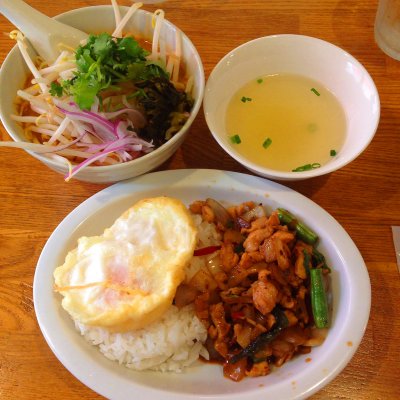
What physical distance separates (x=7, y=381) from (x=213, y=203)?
1.03m

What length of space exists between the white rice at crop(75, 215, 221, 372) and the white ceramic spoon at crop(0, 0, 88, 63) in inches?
45.1

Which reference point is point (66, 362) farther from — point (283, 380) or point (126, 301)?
point (283, 380)

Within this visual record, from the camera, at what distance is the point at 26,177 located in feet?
6.64

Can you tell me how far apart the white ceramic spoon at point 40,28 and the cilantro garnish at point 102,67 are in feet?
0.67

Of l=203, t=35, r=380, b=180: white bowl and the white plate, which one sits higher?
l=203, t=35, r=380, b=180: white bowl

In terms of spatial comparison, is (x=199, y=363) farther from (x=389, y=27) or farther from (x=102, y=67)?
(x=389, y=27)

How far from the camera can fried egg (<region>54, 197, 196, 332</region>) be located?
1501mm

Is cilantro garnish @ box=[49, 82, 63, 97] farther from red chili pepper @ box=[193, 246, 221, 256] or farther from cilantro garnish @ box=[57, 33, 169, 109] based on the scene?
red chili pepper @ box=[193, 246, 221, 256]

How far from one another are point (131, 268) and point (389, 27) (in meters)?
1.70

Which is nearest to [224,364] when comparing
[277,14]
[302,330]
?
[302,330]

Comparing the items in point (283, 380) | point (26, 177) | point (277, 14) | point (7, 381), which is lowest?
point (7, 381)

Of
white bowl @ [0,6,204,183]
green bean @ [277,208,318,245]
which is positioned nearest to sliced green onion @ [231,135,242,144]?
white bowl @ [0,6,204,183]

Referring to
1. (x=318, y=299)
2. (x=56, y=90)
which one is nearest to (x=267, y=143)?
(x=318, y=299)

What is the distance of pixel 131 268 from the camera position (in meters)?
1.56
